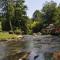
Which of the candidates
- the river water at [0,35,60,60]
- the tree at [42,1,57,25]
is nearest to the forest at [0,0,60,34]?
the tree at [42,1,57,25]

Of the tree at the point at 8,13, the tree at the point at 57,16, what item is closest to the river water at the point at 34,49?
the tree at the point at 57,16

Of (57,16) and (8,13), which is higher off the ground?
(8,13)

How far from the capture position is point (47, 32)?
62.1 m

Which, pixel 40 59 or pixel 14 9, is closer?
pixel 40 59

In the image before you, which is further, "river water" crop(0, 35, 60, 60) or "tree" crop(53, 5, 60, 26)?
"tree" crop(53, 5, 60, 26)

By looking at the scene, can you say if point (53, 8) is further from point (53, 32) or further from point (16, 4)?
point (53, 32)

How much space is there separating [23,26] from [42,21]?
8.76 m

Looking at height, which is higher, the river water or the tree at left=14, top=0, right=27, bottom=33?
the tree at left=14, top=0, right=27, bottom=33

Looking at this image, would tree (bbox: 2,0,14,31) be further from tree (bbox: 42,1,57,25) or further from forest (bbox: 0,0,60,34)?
tree (bbox: 42,1,57,25)

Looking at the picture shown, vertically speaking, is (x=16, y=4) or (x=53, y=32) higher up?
(x=16, y=4)

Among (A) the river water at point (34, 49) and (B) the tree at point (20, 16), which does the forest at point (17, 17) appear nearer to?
(B) the tree at point (20, 16)

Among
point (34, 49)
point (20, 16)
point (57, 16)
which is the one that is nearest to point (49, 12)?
point (57, 16)

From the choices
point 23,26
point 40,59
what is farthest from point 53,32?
point 40,59

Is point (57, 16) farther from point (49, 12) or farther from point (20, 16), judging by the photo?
point (20, 16)
